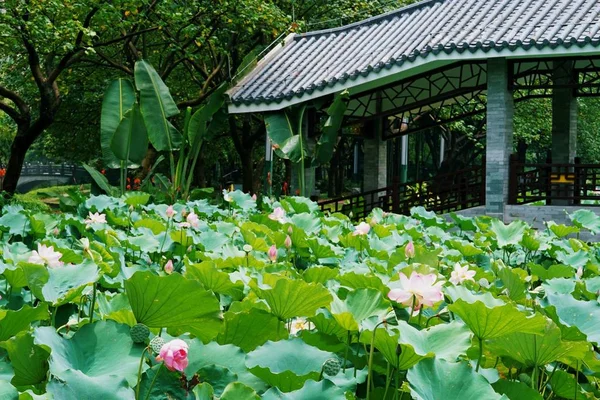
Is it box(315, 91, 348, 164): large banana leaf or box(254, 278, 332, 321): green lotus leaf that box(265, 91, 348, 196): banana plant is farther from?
box(254, 278, 332, 321): green lotus leaf

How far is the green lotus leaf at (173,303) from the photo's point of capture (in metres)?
1.64

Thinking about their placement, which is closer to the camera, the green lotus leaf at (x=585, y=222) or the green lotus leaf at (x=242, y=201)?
the green lotus leaf at (x=585, y=222)

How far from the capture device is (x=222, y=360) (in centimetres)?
154

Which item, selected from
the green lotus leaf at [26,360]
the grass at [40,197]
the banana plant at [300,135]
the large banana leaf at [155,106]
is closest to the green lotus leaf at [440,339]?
the green lotus leaf at [26,360]

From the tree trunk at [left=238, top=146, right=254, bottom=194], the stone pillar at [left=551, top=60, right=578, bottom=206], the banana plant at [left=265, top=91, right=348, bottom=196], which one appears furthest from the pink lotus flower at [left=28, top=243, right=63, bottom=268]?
the tree trunk at [left=238, top=146, right=254, bottom=194]

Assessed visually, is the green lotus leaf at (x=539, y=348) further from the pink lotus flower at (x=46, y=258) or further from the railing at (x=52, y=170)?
the railing at (x=52, y=170)

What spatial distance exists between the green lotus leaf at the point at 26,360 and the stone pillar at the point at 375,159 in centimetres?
1869

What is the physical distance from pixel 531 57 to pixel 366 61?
10.4ft

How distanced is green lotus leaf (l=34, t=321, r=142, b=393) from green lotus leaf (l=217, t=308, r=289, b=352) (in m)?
0.28

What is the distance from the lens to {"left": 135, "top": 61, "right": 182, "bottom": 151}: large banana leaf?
1257 cm

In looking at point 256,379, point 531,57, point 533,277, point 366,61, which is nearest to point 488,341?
point 256,379

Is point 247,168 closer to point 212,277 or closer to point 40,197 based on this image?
Answer: point 40,197

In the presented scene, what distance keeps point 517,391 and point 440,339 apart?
0.20m

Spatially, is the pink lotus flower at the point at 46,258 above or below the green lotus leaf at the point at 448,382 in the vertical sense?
above
